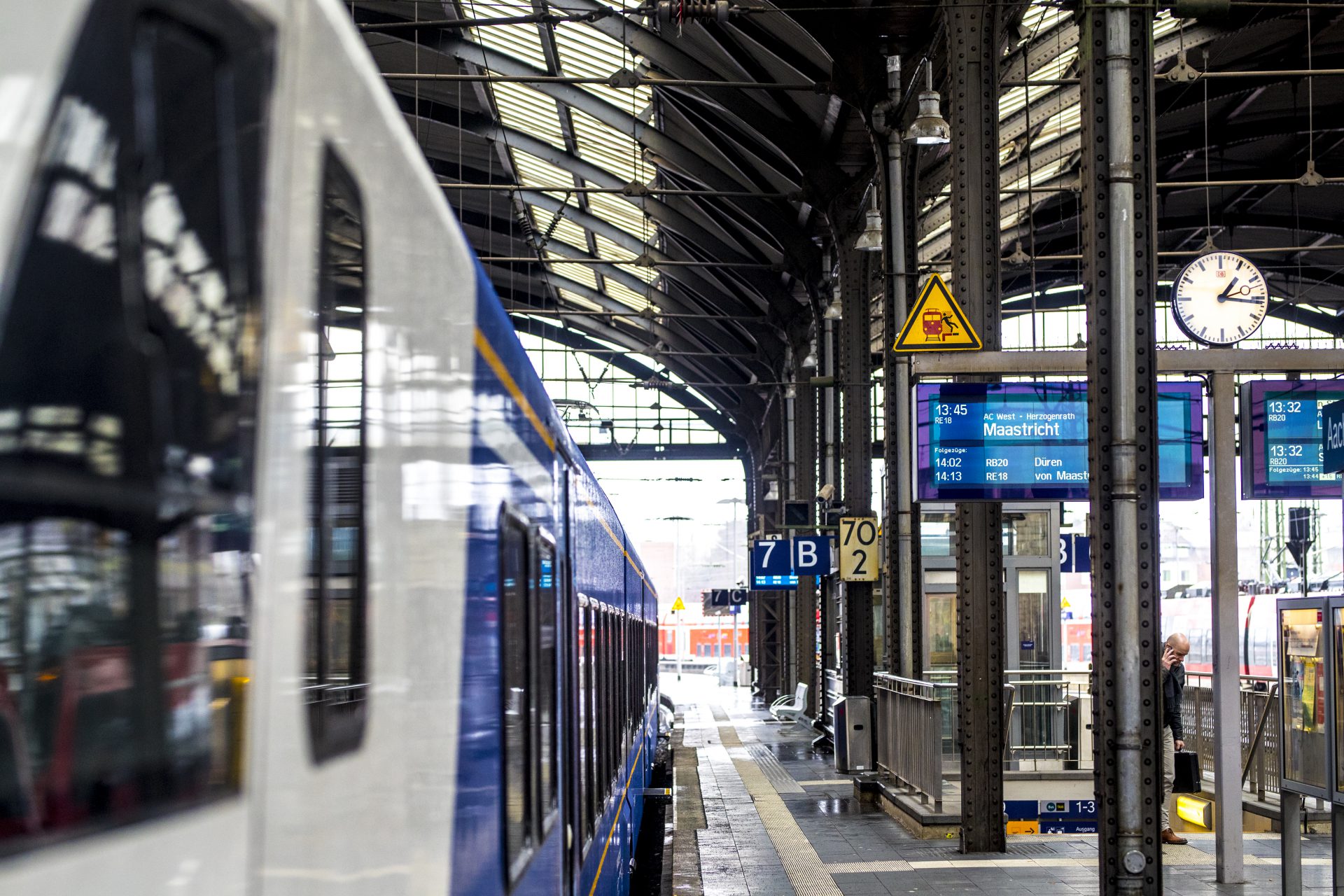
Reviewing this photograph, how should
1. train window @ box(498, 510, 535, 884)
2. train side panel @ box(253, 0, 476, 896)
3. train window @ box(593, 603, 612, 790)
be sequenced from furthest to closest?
1. train window @ box(593, 603, 612, 790)
2. train window @ box(498, 510, 535, 884)
3. train side panel @ box(253, 0, 476, 896)

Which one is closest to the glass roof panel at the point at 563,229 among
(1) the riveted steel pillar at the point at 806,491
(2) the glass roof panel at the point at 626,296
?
(2) the glass roof panel at the point at 626,296

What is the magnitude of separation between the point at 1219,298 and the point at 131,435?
12862 mm

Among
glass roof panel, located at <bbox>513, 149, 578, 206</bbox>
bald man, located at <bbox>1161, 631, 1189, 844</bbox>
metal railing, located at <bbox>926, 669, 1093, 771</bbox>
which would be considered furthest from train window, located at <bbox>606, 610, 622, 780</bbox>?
glass roof panel, located at <bbox>513, 149, 578, 206</bbox>

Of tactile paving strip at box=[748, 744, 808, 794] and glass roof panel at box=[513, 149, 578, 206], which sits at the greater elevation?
glass roof panel at box=[513, 149, 578, 206]

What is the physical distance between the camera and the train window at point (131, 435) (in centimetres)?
108

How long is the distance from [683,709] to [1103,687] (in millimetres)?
30255

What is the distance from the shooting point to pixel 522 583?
3.74 m

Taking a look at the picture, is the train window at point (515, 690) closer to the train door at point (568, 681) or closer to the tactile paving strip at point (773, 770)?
the train door at point (568, 681)

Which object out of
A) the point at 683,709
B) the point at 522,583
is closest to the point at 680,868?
the point at 522,583

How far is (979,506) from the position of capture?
11352 mm

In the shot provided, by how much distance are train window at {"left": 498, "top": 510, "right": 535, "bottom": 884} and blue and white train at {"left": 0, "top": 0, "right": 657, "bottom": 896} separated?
0.72m

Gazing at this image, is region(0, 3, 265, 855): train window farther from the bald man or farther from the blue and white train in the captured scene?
the bald man

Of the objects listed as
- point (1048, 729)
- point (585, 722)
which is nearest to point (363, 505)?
point (585, 722)

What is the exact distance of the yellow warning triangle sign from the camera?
9664 millimetres
